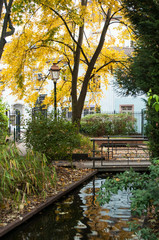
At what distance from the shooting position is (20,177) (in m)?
7.44

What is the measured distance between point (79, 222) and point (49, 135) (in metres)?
4.05

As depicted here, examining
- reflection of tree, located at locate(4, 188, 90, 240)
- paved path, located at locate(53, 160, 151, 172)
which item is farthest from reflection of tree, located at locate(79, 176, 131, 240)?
paved path, located at locate(53, 160, 151, 172)

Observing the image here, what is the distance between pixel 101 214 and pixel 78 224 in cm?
75

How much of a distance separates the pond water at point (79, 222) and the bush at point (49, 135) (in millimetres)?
2206

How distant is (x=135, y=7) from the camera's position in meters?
8.45

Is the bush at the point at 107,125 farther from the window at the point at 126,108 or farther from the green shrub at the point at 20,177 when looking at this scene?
the green shrub at the point at 20,177

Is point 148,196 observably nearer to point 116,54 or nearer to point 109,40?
point 116,54

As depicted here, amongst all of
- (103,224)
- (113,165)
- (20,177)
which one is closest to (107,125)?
(113,165)

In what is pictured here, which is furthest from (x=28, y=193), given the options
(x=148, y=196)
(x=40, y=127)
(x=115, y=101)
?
(x=115, y=101)

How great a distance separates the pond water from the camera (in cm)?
546

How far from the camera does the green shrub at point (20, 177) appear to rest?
6.61m

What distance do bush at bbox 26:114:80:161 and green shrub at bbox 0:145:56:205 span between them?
1138 millimetres

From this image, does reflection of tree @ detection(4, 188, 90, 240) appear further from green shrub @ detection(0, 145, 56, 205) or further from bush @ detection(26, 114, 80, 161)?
bush @ detection(26, 114, 80, 161)

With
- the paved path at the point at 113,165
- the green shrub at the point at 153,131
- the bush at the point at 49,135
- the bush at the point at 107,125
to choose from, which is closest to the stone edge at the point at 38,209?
the bush at the point at 49,135
